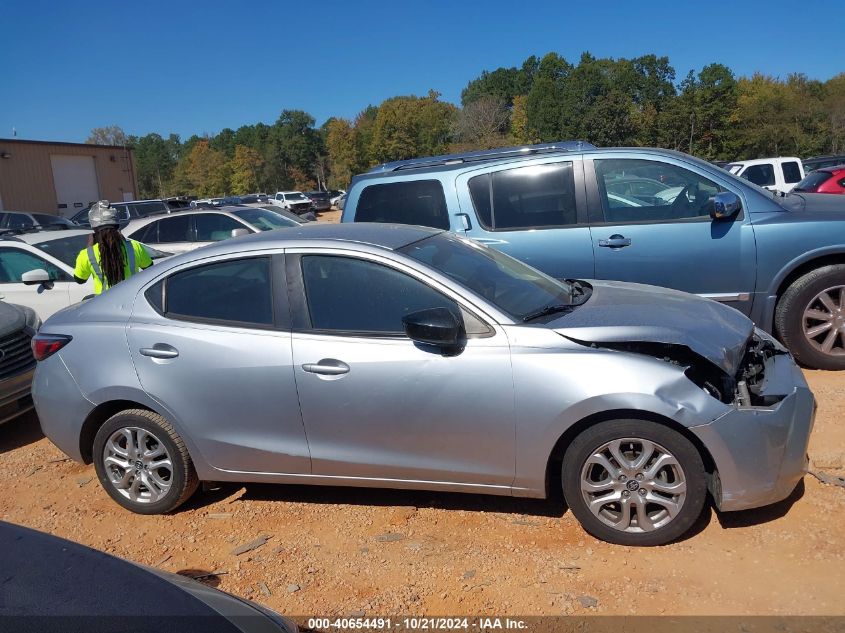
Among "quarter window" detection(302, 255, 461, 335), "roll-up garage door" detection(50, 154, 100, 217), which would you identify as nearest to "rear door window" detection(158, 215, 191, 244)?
Result: "quarter window" detection(302, 255, 461, 335)

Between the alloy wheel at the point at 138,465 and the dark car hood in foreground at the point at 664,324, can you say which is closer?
the dark car hood in foreground at the point at 664,324

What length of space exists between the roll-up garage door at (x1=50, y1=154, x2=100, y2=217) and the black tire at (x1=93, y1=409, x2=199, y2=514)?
3608cm

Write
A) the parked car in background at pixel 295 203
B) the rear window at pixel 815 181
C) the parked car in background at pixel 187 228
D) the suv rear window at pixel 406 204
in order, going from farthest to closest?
the parked car in background at pixel 295 203, the rear window at pixel 815 181, the parked car in background at pixel 187 228, the suv rear window at pixel 406 204

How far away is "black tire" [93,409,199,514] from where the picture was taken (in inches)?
153

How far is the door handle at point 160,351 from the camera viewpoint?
3.78 m

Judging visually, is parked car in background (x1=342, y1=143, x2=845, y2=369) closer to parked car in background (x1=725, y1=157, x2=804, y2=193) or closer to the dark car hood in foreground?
the dark car hood in foreground

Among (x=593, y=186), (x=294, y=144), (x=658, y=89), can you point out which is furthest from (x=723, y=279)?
(x=294, y=144)

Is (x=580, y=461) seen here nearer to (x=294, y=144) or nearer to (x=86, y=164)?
(x=86, y=164)

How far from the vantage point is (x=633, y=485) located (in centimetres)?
318

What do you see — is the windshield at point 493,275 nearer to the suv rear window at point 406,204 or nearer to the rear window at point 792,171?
the suv rear window at point 406,204

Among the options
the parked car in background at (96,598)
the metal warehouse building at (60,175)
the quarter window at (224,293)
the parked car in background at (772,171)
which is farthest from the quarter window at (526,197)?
the metal warehouse building at (60,175)

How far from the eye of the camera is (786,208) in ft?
17.8

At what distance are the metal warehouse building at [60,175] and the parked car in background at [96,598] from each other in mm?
36223

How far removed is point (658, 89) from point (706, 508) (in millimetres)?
70175
